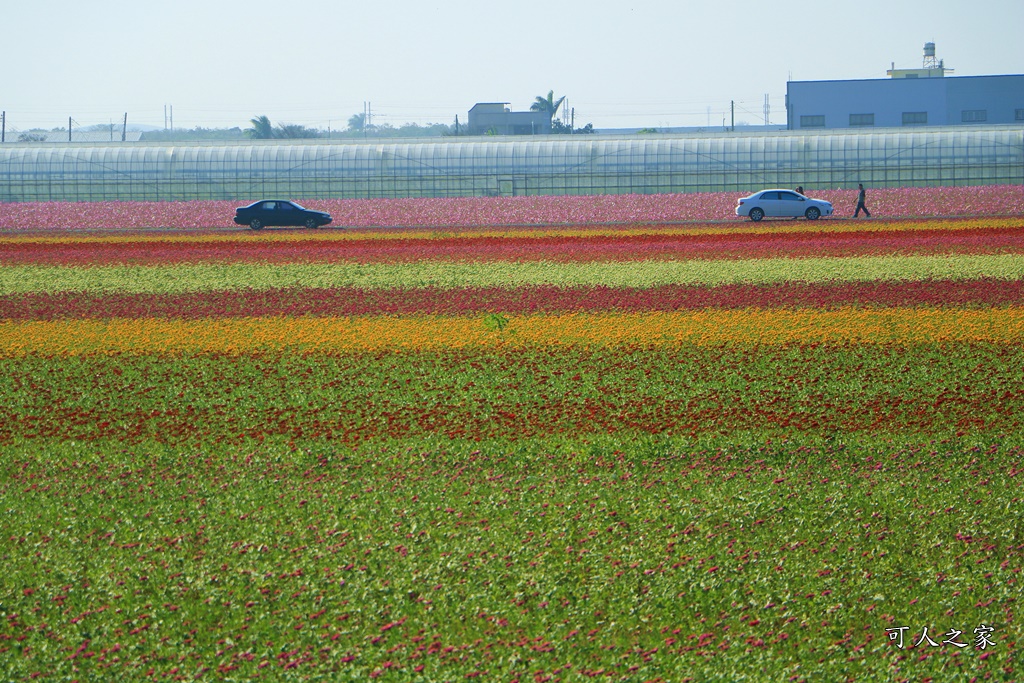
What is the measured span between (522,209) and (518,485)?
3988 cm

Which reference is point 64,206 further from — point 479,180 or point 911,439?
Result: point 911,439

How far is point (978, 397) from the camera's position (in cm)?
1133

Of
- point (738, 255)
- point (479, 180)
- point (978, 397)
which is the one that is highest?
point (479, 180)

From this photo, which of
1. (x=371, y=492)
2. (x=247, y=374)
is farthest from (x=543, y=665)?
(x=247, y=374)

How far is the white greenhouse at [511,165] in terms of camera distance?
53938mm

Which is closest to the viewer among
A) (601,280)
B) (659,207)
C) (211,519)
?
(211,519)

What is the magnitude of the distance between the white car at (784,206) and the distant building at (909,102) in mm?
48217

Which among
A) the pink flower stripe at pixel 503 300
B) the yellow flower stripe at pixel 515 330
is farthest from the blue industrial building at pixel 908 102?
the yellow flower stripe at pixel 515 330

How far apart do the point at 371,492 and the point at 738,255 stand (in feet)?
64.2

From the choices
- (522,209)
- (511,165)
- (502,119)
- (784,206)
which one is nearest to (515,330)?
(784,206)
